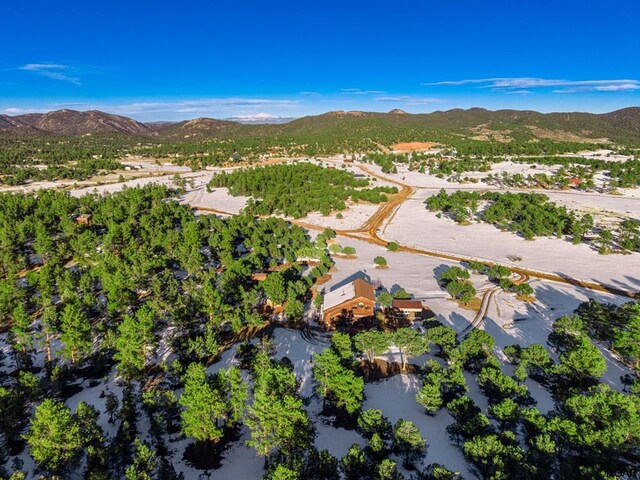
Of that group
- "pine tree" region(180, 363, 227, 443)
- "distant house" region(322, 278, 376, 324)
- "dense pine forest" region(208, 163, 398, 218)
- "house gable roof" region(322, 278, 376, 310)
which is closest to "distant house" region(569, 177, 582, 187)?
"dense pine forest" region(208, 163, 398, 218)

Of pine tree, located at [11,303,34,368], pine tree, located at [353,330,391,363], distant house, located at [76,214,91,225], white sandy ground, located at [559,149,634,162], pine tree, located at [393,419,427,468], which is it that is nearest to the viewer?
pine tree, located at [393,419,427,468]

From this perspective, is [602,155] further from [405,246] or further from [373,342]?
[373,342]

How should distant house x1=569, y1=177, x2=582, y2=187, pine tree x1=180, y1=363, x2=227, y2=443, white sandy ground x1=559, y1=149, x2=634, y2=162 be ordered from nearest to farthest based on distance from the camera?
1. pine tree x1=180, y1=363, x2=227, y2=443
2. distant house x1=569, y1=177, x2=582, y2=187
3. white sandy ground x1=559, y1=149, x2=634, y2=162

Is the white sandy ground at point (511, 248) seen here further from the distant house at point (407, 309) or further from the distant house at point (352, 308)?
the distant house at point (352, 308)

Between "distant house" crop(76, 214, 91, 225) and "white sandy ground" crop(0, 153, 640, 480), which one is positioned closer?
"white sandy ground" crop(0, 153, 640, 480)

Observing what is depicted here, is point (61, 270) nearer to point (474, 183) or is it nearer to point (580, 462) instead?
point (580, 462)

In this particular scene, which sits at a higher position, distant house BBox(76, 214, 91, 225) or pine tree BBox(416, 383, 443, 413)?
distant house BBox(76, 214, 91, 225)

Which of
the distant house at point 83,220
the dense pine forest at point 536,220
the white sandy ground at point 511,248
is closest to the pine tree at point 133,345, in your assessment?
the white sandy ground at point 511,248

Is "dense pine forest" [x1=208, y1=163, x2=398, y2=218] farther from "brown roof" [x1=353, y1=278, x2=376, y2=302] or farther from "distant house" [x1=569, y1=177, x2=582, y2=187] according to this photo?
"distant house" [x1=569, y1=177, x2=582, y2=187]
